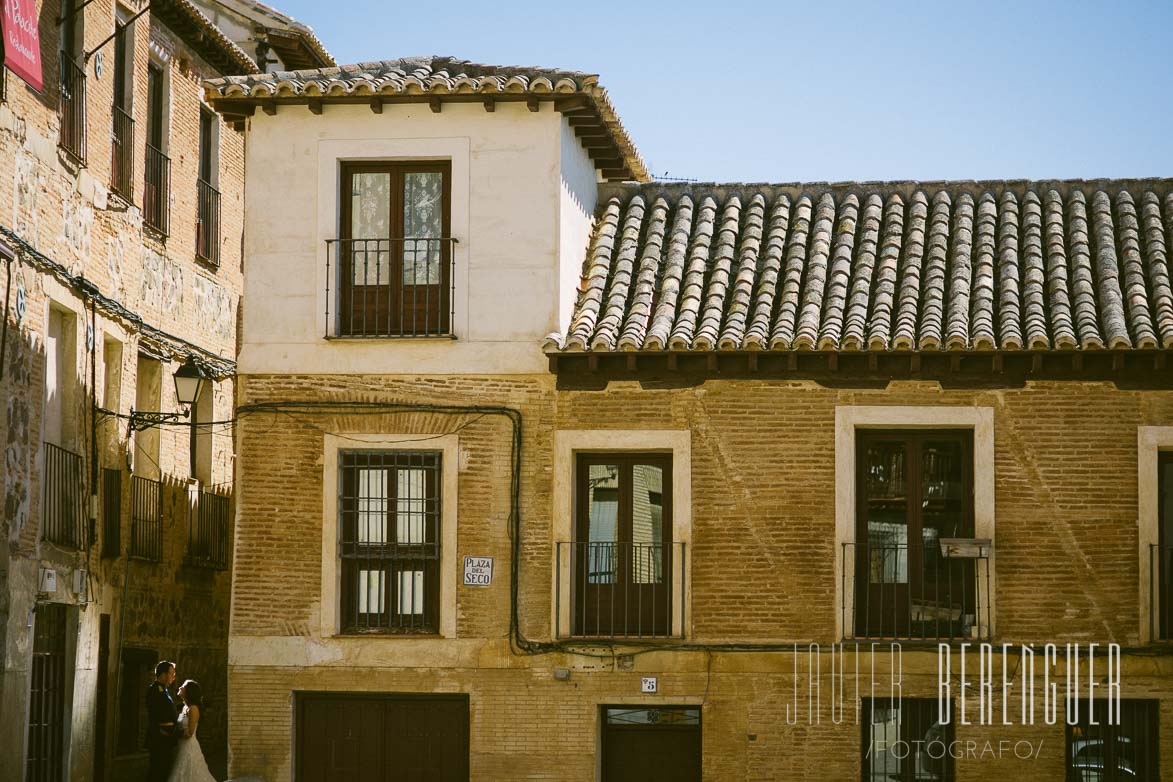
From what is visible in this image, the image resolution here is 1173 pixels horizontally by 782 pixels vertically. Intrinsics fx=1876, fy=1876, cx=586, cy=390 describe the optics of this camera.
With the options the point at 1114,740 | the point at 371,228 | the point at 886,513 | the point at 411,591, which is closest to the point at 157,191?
the point at 371,228

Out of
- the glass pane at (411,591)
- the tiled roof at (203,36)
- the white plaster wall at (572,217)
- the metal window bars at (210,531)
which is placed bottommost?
the glass pane at (411,591)

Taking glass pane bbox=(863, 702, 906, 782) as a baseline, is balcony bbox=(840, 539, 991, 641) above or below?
above

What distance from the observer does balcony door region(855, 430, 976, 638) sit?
17281mm

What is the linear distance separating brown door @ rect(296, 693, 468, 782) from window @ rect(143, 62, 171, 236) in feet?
21.1

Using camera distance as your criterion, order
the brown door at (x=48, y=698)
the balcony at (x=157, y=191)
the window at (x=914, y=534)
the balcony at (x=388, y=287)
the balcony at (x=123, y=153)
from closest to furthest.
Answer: the window at (x=914, y=534) < the brown door at (x=48, y=698) < the balcony at (x=388, y=287) < the balcony at (x=123, y=153) < the balcony at (x=157, y=191)

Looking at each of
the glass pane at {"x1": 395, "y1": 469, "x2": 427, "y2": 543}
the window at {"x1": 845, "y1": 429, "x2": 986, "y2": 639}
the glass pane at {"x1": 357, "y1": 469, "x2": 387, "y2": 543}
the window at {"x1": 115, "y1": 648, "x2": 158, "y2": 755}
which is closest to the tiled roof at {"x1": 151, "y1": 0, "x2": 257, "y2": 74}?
the glass pane at {"x1": 357, "y1": 469, "x2": 387, "y2": 543}

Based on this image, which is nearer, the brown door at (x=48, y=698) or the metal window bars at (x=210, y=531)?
the brown door at (x=48, y=698)

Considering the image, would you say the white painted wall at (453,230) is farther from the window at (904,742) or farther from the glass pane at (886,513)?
the window at (904,742)

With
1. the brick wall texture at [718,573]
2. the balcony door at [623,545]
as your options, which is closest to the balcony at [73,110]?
the brick wall texture at [718,573]

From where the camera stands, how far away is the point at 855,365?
17.3m

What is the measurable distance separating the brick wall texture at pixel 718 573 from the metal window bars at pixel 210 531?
172 inches

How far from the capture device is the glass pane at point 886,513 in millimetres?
17406

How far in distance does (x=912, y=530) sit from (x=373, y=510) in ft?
16.6

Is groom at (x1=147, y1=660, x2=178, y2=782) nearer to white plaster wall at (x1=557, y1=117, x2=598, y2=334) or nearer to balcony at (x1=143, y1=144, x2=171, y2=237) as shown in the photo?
white plaster wall at (x1=557, y1=117, x2=598, y2=334)
